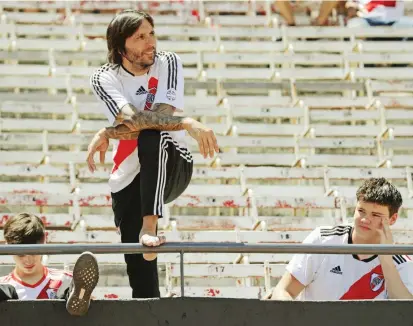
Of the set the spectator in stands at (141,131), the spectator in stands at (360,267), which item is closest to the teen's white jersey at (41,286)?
the spectator in stands at (141,131)

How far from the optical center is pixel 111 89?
480cm

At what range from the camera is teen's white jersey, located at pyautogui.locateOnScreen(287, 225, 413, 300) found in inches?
187

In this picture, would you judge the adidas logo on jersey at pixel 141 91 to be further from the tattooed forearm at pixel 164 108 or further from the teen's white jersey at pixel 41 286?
the teen's white jersey at pixel 41 286

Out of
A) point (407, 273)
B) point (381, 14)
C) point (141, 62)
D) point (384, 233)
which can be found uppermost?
point (381, 14)

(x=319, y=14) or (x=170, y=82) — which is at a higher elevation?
(x=319, y=14)

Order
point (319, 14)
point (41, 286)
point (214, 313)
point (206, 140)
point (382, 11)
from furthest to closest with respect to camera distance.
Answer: point (319, 14) < point (382, 11) < point (41, 286) < point (214, 313) < point (206, 140)

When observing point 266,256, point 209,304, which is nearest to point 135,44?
point 209,304

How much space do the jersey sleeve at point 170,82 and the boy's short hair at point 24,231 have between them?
28.9 inches

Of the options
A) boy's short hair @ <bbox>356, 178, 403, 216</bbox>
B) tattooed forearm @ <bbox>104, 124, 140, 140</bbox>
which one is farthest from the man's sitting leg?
boy's short hair @ <bbox>356, 178, 403, 216</bbox>

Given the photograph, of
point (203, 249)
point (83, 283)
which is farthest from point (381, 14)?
point (83, 283)

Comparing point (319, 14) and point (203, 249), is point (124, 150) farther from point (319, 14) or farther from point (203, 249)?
point (319, 14)

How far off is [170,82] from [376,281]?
1.18m

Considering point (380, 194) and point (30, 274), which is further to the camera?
point (30, 274)

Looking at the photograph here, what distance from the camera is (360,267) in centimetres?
475
